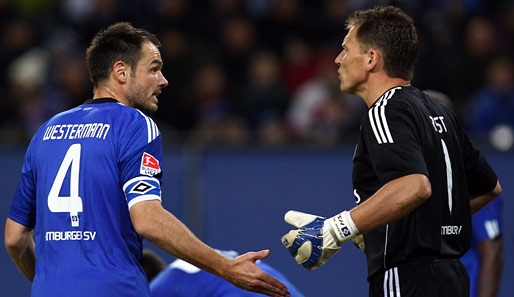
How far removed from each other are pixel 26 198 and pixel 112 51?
0.92 meters

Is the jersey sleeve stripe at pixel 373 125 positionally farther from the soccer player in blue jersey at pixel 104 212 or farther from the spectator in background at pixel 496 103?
the spectator in background at pixel 496 103

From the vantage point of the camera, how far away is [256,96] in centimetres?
959

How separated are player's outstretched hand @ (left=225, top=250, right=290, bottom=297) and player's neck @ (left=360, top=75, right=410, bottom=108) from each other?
101 cm

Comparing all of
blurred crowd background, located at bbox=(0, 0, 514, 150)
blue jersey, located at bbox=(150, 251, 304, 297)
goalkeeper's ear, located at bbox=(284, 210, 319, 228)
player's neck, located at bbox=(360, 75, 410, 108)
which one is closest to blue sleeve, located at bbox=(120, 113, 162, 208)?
goalkeeper's ear, located at bbox=(284, 210, 319, 228)

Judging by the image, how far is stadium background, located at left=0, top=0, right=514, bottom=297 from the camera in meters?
7.72

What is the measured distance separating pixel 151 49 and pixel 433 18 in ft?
21.5

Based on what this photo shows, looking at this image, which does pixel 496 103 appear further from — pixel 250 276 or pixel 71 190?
pixel 71 190

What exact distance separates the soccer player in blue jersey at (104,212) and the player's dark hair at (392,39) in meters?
1.19

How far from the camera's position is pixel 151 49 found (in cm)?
421

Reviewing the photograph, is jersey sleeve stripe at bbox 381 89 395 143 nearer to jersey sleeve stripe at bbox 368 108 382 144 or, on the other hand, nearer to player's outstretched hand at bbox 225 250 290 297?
jersey sleeve stripe at bbox 368 108 382 144

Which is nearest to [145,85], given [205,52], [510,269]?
[510,269]

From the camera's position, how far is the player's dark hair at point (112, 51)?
412 centimetres

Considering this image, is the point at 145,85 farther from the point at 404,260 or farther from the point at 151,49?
the point at 404,260

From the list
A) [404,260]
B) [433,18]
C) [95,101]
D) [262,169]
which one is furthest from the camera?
[433,18]
